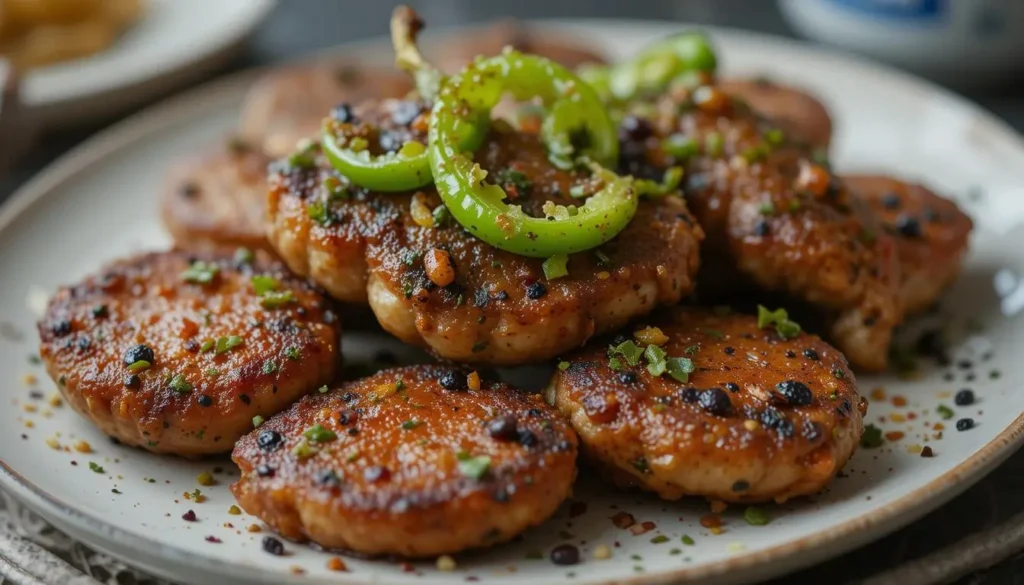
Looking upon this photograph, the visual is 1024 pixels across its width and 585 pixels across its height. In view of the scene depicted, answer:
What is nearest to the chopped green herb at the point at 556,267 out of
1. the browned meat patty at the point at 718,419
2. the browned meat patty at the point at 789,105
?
the browned meat patty at the point at 718,419

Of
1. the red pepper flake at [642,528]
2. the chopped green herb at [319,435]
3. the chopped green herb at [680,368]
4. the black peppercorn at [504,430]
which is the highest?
the chopped green herb at [680,368]

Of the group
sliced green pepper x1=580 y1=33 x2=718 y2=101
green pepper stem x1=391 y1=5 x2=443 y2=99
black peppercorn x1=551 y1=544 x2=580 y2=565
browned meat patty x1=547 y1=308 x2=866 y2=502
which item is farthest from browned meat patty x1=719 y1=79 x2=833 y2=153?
black peppercorn x1=551 y1=544 x2=580 y2=565

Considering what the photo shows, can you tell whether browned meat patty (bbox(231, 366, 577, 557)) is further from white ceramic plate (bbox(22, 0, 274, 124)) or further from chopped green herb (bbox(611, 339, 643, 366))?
white ceramic plate (bbox(22, 0, 274, 124))

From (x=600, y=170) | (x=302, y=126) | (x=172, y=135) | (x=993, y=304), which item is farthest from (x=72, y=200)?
(x=993, y=304)

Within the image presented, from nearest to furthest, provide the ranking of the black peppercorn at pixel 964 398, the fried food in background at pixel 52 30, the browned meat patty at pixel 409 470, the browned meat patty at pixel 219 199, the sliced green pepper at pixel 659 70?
1. the browned meat patty at pixel 409 470
2. the black peppercorn at pixel 964 398
3. the browned meat patty at pixel 219 199
4. the sliced green pepper at pixel 659 70
5. the fried food in background at pixel 52 30

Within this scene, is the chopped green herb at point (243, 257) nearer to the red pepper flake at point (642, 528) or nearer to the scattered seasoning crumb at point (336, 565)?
the scattered seasoning crumb at point (336, 565)

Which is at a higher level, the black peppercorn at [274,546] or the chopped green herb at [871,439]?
the chopped green herb at [871,439]
